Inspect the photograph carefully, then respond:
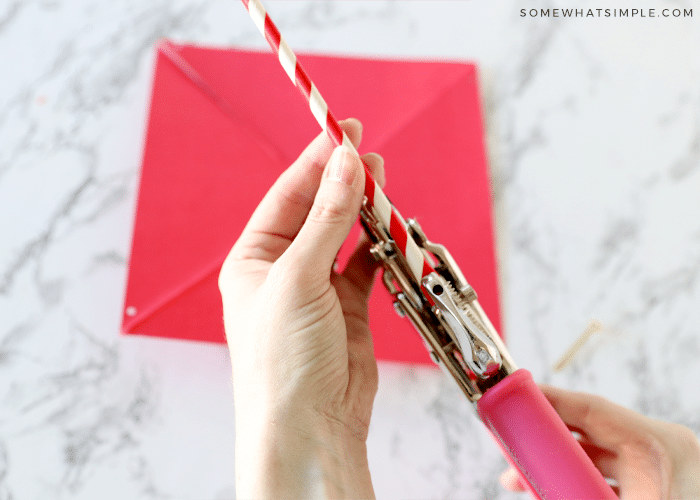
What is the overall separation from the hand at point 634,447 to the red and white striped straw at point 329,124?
7.4 inches

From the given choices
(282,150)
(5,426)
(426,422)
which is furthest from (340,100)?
(5,426)

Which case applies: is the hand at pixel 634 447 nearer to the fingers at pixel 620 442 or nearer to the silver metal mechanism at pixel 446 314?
the fingers at pixel 620 442

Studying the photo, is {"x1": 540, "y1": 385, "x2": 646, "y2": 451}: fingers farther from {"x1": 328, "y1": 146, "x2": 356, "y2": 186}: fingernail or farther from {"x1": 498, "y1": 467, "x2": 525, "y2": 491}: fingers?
{"x1": 328, "y1": 146, "x2": 356, "y2": 186}: fingernail

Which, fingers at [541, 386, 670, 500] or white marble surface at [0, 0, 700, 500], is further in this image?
white marble surface at [0, 0, 700, 500]

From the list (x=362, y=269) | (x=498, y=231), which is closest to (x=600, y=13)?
(x=498, y=231)

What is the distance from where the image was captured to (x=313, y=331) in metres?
0.39

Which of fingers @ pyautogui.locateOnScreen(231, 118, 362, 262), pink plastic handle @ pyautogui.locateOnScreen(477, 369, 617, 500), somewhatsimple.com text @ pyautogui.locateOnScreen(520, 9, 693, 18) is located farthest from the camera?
somewhatsimple.com text @ pyautogui.locateOnScreen(520, 9, 693, 18)

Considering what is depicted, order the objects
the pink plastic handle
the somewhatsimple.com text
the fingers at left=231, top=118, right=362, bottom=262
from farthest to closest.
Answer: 1. the somewhatsimple.com text
2. the fingers at left=231, top=118, right=362, bottom=262
3. the pink plastic handle

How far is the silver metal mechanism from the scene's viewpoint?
14.7 inches

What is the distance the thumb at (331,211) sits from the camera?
0.38 m

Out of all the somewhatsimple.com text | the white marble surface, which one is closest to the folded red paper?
the white marble surface

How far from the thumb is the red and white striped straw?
0.4 inches

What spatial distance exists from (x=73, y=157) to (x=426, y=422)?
46 cm

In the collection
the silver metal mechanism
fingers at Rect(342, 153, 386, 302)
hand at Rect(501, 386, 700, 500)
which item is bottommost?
hand at Rect(501, 386, 700, 500)
